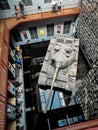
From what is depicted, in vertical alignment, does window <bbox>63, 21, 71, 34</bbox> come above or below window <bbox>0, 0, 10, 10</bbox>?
below

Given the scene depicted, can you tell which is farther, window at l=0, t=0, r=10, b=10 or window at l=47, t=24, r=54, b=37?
window at l=47, t=24, r=54, b=37

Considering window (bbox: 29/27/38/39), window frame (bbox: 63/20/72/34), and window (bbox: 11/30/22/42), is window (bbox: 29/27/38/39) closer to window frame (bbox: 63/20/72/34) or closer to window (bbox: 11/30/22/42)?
window (bbox: 11/30/22/42)

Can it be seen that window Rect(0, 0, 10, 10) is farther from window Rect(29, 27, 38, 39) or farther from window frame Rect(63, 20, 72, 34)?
window frame Rect(63, 20, 72, 34)

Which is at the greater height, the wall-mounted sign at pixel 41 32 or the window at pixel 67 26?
the window at pixel 67 26

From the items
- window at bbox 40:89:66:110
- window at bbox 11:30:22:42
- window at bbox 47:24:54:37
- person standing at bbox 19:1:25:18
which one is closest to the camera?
window at bbox 40:89:66:110

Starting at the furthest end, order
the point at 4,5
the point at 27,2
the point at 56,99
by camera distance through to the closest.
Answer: the point at 27,2
the point at 4,5
the point at 56,99

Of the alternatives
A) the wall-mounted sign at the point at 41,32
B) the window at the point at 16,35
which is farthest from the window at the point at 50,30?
the window at the point at 16,35

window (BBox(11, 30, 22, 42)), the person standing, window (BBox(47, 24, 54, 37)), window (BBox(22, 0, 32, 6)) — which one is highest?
window (BBox(22, 0, 32, 6))

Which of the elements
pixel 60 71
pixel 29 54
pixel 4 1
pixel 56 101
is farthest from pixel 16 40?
pixel 56 101

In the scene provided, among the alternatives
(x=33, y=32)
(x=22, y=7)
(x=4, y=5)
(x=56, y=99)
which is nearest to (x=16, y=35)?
(x=33, y=32)

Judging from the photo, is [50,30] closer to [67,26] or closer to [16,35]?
[67,26]

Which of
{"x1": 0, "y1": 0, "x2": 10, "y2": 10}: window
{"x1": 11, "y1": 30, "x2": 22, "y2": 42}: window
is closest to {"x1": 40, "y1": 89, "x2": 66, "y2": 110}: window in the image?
{"x1": 11, "y1": 30, "x2": 22, "y2": 42}: window

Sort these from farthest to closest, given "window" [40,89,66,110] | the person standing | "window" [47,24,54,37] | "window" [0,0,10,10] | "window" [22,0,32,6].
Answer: "window" [47,24,54,37]
"window" [22,0,32,6]
the person standing
"window" [0,0,10,10]
"window" [40,89,66,110]

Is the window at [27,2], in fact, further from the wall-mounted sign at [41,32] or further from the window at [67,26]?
the window at [67,26]
